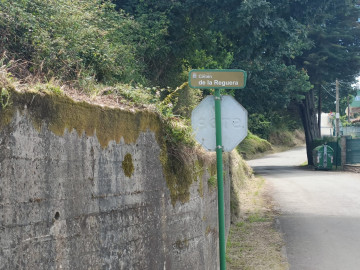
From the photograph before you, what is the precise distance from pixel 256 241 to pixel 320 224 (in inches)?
107

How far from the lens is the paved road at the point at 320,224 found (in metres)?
10.3

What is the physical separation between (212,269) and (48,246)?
4.22 m

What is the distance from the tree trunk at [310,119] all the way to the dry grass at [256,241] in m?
21.6

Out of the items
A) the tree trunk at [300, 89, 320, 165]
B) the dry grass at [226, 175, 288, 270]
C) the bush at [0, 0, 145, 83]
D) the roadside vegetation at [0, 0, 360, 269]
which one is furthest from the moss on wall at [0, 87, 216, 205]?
the tree trunk at [300, 89, 320, 165]

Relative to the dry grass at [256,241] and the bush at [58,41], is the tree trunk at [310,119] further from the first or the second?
the bush at [58,41]

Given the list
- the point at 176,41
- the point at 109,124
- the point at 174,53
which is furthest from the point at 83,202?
the point at 176,41

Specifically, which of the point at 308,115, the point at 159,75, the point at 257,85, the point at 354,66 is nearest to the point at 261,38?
the point at 159,75

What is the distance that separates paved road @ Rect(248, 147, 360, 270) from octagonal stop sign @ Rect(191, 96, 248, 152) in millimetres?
4064

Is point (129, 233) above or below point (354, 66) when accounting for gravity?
below

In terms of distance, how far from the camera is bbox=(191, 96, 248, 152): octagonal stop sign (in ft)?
21.4

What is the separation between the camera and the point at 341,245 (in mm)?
11328

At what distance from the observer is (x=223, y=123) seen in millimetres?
→ 6586

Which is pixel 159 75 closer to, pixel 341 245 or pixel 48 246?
pixel 341 245

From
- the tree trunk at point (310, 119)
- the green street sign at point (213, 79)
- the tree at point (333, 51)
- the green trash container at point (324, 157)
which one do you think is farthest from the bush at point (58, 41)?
the tree trunk at point (310, 119)
